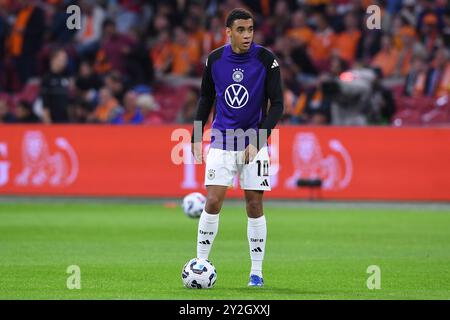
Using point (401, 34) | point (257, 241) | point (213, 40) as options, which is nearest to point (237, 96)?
point (257, 241)

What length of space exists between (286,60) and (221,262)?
13.0 m

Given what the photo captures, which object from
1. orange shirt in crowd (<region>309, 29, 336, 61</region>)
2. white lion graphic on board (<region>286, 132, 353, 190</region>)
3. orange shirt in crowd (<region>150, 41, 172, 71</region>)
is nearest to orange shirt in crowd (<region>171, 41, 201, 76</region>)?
orange shirt in crowd (<region>150, 41, 172, 71</region>)

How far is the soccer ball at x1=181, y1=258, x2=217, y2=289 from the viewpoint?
11180 millimetres

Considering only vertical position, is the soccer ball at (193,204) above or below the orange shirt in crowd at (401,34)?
below

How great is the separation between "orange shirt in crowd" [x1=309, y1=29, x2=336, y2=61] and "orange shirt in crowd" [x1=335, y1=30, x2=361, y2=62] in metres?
0.30

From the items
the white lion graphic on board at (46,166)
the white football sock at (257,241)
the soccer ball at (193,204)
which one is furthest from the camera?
the white lion graphic on board at (46,166)

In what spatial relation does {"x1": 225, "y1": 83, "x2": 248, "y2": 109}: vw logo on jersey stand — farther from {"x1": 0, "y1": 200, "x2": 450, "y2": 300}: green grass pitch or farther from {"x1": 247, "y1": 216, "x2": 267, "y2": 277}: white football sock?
{"x1": 0, "y1": 200, "x2": 450, "y2": 300}: green grass pitch

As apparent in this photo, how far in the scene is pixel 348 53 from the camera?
2708 centimetres

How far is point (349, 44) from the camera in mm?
27125

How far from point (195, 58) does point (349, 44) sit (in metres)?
3.82

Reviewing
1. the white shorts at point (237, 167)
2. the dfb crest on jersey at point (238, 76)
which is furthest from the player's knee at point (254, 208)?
the dfb crest on jersey at point (238, 76)

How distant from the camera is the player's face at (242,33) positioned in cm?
1128

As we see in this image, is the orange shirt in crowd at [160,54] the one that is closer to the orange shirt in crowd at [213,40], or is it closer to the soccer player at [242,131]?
the orange shirt in crowd at [213,40]

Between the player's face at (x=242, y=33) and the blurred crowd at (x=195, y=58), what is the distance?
13.8 m
